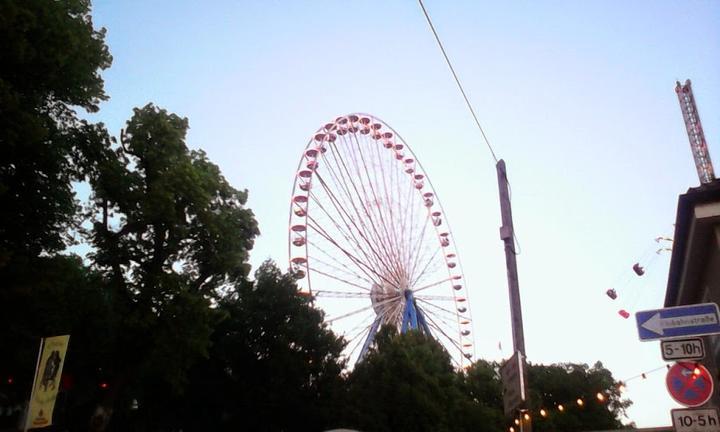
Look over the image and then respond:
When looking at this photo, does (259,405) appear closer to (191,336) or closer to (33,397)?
(191,336)

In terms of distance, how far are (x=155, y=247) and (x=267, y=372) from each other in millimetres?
10625

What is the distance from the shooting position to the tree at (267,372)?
2792 centimetres

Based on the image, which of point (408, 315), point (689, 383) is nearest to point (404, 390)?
point (408, 315)

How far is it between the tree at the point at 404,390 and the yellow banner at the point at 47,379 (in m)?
15.6

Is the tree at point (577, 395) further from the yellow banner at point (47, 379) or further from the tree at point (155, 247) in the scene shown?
the yellow banner at point (47, 379)

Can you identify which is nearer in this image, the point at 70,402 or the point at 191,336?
the point at 191,336

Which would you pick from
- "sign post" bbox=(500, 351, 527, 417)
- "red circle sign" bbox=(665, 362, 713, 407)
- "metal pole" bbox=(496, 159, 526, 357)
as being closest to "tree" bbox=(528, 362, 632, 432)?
"metal pole" bbox=(496, 159, 526, 357)

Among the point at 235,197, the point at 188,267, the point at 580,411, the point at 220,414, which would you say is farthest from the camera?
the point at 580,411

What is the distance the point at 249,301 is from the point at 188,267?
7.89m

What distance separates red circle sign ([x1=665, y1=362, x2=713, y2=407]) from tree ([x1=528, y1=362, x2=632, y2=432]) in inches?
1508

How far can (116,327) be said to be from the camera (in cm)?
1969

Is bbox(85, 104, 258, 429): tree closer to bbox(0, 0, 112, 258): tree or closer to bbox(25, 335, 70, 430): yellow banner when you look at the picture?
bbox(0, 0, 112, 258): tree

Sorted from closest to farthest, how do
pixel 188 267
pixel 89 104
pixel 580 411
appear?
pixel 89 104 < pixel 188 267 < pixel 580 411

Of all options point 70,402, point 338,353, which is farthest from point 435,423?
point 70,402
